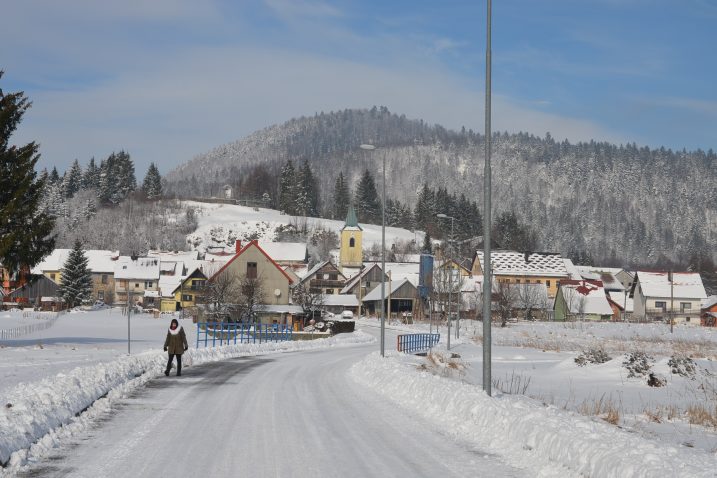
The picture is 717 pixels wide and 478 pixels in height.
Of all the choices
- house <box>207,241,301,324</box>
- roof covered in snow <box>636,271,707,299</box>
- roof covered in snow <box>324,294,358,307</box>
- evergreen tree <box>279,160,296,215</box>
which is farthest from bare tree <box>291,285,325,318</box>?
evergreen tree <box>279,160,296,215</box>

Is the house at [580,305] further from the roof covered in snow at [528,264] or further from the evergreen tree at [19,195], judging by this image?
the evergreen tree at [19,195]

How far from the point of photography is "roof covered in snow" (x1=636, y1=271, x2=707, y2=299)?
10375 centimetres

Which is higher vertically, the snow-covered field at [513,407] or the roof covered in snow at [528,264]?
the roof covered in snow at [528,264]

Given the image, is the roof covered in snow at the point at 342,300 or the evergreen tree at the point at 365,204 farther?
the evergreen tree at the point at 365,204

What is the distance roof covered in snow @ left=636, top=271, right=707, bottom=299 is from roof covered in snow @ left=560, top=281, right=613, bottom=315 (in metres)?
7.19

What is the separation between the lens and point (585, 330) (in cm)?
7200

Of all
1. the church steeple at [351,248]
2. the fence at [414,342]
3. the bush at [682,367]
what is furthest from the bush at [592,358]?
the church steeple at [351,248]

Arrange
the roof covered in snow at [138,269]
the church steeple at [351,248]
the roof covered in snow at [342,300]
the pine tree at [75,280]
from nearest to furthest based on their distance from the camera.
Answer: the pine tree at [75,280], the roof covered in snow at [342,300], the roof covered in snow at [138,269], the church steeple at [351,248]

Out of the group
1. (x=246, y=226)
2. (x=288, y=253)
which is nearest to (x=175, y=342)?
(x=288, y=253)

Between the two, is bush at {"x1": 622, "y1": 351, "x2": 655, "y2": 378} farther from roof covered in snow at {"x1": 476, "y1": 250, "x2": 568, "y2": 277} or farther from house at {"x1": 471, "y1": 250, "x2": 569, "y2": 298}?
roof covered in snow at {"x1": 476, "y1": 250, "x2": 568, "y2": 277}

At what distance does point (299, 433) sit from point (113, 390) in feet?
21.7

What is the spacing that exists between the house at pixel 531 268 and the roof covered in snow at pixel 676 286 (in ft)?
56.5

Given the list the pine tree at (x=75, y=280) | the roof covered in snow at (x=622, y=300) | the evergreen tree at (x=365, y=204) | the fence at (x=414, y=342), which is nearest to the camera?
the fence at (x=414, y=342)

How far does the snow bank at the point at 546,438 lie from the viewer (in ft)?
27.3
